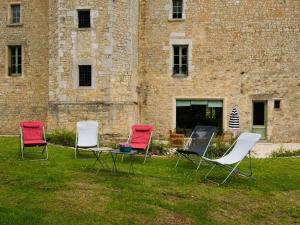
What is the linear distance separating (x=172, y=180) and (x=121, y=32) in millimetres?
9606

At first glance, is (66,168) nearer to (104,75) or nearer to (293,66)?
(104,75)

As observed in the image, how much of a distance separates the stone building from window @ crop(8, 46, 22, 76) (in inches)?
1.9

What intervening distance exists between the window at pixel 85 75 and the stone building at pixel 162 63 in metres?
0.04

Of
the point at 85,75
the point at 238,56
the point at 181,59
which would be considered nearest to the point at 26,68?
the point at 85,75

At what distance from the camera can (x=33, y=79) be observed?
761 inches

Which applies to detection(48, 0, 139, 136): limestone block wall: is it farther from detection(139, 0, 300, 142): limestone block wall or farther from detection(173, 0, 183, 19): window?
detection(173, 0, 183, 19): window

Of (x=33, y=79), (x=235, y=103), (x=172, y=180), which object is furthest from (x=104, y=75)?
(x=172, y=180)

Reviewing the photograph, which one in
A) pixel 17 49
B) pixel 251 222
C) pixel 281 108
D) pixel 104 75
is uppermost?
pixel 17 49

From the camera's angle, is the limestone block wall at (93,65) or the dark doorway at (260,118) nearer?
the limestone block wall at (93,65)

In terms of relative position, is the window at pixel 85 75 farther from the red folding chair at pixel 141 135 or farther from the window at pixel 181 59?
the red folding chair at pixel 141 135

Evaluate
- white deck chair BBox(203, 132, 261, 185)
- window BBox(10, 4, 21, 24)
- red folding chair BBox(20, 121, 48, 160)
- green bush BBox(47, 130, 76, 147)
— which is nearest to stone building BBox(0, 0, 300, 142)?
window BBox(10, 4, 21, 24)

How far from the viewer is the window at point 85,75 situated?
16.7 meters

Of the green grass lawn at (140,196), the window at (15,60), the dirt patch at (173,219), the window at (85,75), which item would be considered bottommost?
the dirt patch at (173,219)

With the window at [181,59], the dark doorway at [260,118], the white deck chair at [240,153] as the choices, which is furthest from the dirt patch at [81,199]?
the dark doorway at [260,118]
